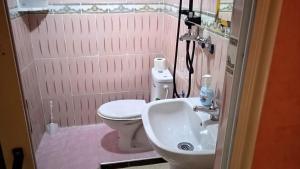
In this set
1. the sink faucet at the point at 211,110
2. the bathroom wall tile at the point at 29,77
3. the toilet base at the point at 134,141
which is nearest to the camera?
the sink faucet at the point at 211,110

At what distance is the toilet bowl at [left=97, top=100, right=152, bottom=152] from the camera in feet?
7.01

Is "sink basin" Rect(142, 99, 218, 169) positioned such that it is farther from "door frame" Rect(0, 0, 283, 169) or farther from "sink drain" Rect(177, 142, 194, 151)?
"door frame" Rect(0, 0, 283, 169)

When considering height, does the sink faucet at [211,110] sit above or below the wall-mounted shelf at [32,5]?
below

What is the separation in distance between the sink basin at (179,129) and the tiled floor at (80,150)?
0.90 m

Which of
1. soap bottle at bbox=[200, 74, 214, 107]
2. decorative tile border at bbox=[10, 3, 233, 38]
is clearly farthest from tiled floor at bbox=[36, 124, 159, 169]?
decorative tile border at bbox=[10, 3, 233, 38]

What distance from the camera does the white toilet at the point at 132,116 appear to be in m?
2.14

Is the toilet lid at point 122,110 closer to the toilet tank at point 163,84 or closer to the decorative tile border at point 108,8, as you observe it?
the toilet tank at point 163,84

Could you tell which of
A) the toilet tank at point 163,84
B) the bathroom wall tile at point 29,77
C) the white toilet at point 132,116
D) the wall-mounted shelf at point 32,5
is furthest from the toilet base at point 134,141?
the wall-mounted shelf at point 32,5

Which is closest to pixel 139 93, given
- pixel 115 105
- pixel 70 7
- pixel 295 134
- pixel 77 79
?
pixel 115 105

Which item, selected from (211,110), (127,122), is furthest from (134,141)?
(211,110)

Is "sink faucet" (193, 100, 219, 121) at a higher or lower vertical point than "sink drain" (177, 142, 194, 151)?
higher

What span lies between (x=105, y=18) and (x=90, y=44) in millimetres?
305

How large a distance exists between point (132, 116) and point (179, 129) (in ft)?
2.37

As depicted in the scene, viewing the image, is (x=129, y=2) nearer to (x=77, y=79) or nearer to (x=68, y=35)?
(x=68, y=35)
